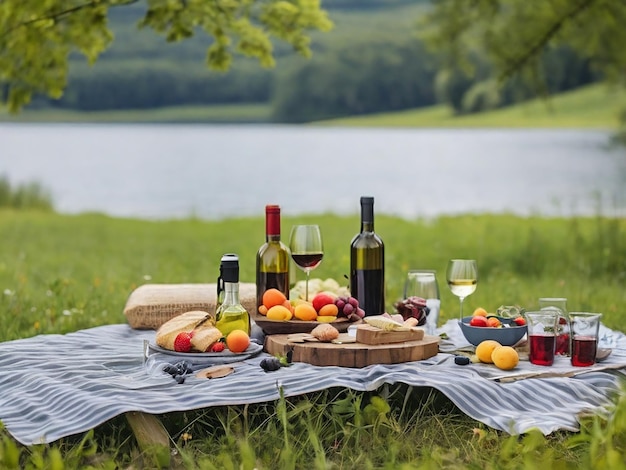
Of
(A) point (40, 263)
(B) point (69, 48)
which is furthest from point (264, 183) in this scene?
(B) point (69, 48)

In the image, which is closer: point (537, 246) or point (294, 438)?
point (294, 438)

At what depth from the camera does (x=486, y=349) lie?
450 centimetres

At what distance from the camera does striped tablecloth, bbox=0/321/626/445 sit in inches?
158

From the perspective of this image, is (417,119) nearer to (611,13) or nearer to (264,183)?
(264,183)

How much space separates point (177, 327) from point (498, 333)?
1.64m

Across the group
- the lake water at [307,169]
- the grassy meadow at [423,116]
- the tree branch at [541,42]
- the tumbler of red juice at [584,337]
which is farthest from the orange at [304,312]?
the grassy meadow at [423,116]

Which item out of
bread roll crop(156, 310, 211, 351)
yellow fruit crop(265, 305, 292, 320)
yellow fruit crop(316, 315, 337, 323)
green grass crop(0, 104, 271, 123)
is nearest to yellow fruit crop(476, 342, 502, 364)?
yellow fruit crop(316, 315, 337, 323)

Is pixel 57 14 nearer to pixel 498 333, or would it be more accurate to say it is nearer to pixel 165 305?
pixel 165 305

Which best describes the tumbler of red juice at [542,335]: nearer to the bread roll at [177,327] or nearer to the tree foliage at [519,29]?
the bread roll at [177,327]

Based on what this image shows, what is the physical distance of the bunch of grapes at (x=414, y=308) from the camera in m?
4.92

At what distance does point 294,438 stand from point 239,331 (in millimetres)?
711

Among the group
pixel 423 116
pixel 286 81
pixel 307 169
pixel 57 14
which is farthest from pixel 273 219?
pixel 286 81

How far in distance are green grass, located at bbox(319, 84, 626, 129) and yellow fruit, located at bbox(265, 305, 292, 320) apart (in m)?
52.9

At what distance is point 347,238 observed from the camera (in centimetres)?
1438
